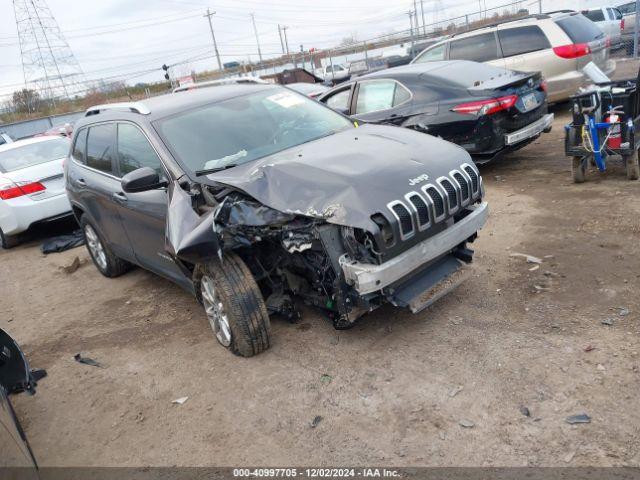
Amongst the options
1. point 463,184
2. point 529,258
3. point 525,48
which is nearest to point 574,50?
point 525,48

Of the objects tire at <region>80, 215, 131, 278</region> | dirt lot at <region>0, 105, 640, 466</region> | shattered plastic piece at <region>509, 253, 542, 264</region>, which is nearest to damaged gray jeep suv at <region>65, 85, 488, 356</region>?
dirt lot at <region>0, 105, 640, 466</region>

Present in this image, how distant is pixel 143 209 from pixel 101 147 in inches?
48.2

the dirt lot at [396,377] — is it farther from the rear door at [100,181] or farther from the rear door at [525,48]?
the rear door at [525,48]

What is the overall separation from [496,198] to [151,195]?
4119 mm

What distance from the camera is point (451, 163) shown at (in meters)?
3.69

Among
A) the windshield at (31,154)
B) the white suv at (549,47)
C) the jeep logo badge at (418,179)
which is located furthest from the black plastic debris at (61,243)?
the white suv at (549,47)

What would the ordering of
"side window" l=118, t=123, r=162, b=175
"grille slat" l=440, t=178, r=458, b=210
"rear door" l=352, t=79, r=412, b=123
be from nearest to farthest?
"grille slat" l=440, t=178, r=458, b=210 → "side window" l=118, t=123, r=162, b=175 → "rear door" l=352, t=79, r=412, b=123

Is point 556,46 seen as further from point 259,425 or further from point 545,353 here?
point 259,425

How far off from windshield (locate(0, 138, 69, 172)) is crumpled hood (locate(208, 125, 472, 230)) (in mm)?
5836

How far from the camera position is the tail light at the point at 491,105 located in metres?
6.34

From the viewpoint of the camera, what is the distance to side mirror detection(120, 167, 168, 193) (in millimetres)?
3707

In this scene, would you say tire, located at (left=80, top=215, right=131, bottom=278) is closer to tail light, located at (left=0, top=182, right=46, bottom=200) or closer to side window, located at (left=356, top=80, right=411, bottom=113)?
tail light, located at (left=0, top=182, right=46, bottom=200)

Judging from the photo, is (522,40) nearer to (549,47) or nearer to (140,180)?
(549,47)

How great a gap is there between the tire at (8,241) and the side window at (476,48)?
8.86m
